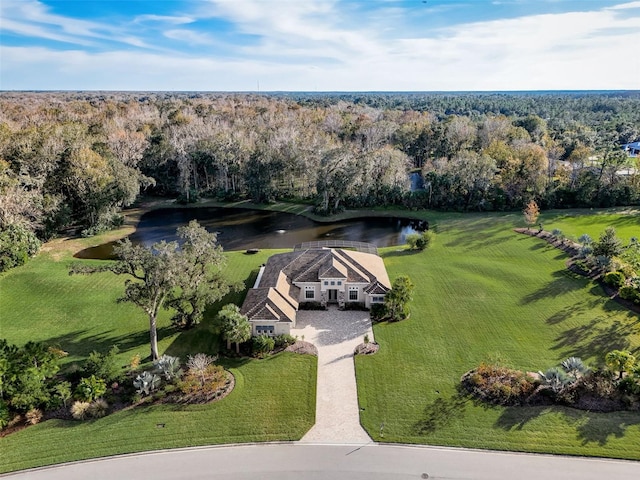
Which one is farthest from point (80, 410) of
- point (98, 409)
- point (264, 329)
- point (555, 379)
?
point (555, 379)

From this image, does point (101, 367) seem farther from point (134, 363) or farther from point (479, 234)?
point (479, 234)

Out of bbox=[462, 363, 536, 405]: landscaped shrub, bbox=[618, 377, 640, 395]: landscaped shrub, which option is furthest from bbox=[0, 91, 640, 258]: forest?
bbox=[618, 377, 640, 395]: landscaped shrub

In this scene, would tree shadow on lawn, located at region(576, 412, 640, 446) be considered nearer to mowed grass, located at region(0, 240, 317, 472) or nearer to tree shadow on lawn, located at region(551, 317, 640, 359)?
tree shadow on lawn, located at region(551, 317, 640, 359)

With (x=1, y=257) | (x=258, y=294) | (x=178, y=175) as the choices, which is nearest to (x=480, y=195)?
(x=258, y=294)

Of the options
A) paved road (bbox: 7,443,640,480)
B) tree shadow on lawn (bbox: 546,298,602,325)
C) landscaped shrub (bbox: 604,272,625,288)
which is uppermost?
landscaped shrub (bbox: 604,272,625,288)

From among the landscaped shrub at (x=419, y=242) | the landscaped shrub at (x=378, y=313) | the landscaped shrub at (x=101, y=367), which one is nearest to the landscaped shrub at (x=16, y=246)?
the landscaped shrub at (x=101, y=367)

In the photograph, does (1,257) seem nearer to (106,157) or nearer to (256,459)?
(106,157)

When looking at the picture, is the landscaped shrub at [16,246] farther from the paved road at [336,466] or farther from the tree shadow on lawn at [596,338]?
the tree shadow on lawn at [596,338]
